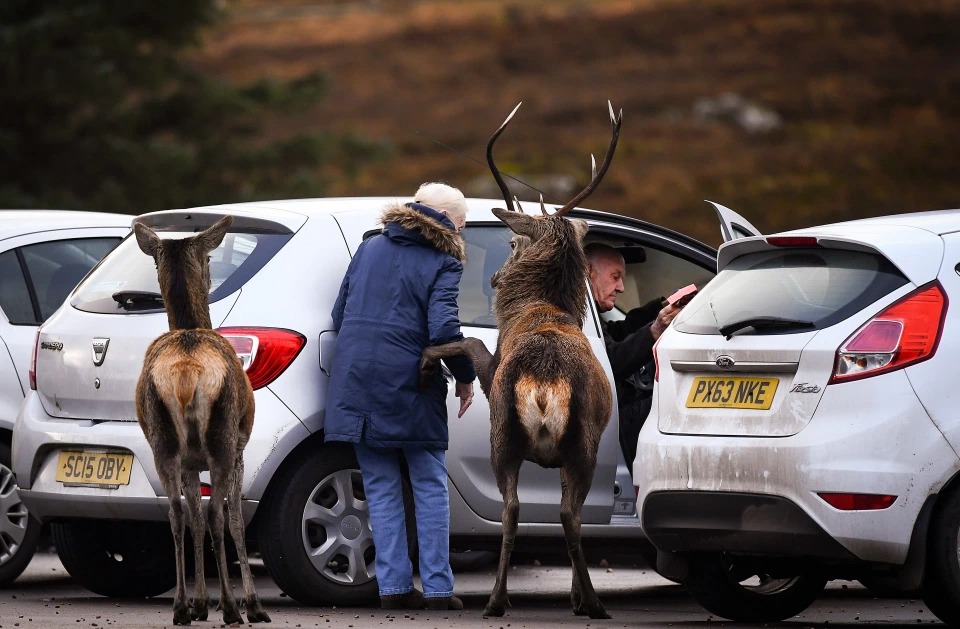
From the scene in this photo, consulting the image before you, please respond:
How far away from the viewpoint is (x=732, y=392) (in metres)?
6.68

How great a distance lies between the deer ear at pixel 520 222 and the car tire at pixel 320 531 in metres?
1.31

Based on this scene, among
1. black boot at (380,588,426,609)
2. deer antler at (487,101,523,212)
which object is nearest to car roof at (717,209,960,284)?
deer antler at (487,101,523,212)

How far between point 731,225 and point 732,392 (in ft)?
5.42

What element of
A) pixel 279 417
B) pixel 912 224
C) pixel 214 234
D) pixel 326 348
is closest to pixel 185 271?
pixel 214 234

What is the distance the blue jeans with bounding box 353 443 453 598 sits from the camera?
7.50 meters

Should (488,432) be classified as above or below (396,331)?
below

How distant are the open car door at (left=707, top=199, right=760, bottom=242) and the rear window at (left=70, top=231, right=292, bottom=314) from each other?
2146 millimetres

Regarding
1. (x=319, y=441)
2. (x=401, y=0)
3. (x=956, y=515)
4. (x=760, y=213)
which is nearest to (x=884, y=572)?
(x=956, y=515)

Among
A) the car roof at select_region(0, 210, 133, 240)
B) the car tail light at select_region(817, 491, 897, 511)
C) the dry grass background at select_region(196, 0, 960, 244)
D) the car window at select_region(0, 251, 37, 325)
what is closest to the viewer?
the car tail light at select_region(817, 491, 897, 511)

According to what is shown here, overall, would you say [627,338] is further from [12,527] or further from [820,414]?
[12,527]

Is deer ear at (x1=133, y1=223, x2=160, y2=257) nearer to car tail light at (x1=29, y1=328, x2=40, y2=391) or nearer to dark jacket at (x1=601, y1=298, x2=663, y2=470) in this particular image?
car tail light at (x1=29, y1=328, x2=40, y2=391)

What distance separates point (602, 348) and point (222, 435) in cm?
212

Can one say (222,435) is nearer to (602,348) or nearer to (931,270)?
(602,348)

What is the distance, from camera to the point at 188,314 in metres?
6.80
